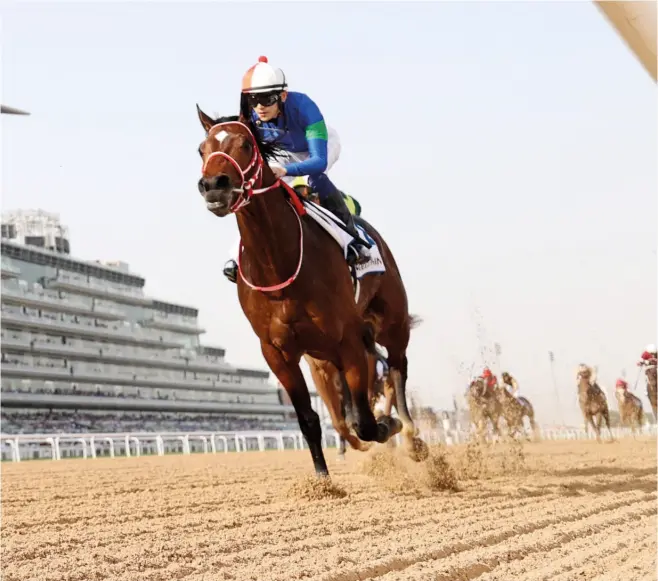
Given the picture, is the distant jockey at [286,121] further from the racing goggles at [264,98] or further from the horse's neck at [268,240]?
the horse's neck at [268,240]

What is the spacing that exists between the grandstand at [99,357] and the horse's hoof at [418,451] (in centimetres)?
5172

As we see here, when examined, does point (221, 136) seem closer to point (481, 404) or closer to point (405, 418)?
point (405, 418)

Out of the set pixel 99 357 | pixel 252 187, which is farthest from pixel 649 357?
pixel 99 357

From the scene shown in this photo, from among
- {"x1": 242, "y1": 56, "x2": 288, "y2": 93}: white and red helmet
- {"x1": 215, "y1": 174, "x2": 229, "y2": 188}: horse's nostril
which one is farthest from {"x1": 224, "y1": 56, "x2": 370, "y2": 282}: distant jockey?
{"x1": 215, "y1": 174, "x2": 229, "y2": 188}: horse's nostril

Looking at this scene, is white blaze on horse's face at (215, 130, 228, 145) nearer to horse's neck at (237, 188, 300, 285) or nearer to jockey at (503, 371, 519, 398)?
horse's neck at (237, 188, 300, 285)

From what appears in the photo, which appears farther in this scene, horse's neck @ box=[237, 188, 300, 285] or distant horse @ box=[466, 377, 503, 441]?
distant horse @ box=[466, 377, 503, 441]

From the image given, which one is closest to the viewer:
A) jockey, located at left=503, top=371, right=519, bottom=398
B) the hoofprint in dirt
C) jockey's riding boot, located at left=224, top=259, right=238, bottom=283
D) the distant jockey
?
the hoofprint in dirt

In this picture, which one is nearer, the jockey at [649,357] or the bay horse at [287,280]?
the bay horse at [287,280]

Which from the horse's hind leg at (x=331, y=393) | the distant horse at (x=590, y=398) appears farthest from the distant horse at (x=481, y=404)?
the horse's hind leg at (x=331, y=393)

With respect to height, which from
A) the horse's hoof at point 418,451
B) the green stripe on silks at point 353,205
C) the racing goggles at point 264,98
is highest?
the racing goggles at point 264,98

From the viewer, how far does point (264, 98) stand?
6125 millimetres

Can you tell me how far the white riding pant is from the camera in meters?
6.32

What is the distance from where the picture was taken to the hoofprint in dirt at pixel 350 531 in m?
3.68

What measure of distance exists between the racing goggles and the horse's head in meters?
0.50
